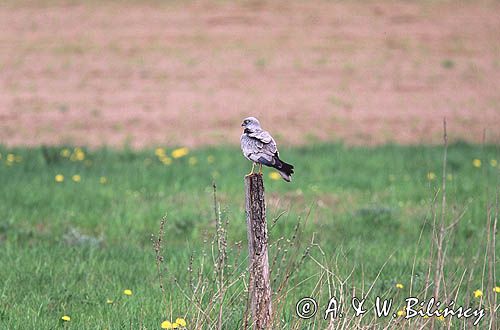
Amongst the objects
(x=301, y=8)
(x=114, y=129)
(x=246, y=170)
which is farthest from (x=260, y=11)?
(x=246, y=170)

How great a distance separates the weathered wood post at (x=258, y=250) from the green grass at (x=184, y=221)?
7.0 inches

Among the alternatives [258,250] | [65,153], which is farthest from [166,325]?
[65,153]

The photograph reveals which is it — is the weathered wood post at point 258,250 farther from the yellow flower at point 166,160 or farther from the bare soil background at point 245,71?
the bare soil background at point 245,71

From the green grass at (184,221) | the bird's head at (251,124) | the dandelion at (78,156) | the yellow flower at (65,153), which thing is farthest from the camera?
the yellow flower at (65,153)

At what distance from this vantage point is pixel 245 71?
19.5 meters

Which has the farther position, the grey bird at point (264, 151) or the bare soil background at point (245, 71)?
the bare soil background at point (245, 71)

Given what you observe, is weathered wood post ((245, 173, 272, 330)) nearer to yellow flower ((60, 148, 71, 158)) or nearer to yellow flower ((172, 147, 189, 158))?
yellow flower ((172, 147, 189, 158))

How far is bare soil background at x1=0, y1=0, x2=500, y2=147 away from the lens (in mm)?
15453

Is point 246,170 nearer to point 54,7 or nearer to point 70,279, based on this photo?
point 70,279

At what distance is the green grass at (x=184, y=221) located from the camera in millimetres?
5762

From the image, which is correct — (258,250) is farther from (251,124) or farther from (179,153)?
(179,153)

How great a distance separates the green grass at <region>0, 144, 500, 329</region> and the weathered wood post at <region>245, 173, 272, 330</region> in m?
0.18

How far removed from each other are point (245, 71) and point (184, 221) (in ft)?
38.3

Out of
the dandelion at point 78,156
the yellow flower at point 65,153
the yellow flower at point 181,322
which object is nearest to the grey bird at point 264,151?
the yellow flower at point 181,322
